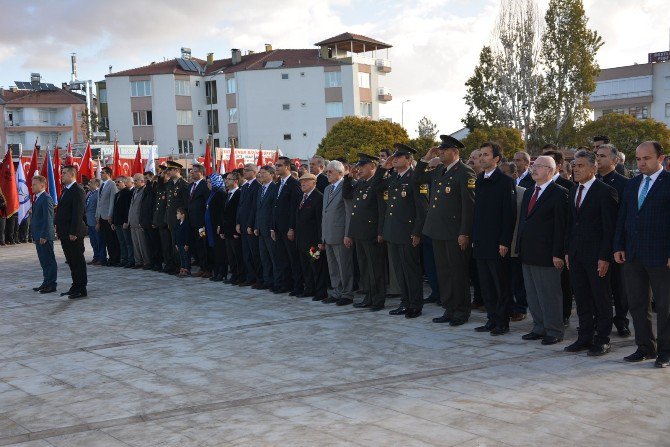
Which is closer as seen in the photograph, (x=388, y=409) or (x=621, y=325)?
(x=388, y=409)

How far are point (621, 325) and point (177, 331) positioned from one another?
524cm

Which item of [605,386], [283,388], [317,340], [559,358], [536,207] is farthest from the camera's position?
[317,340]

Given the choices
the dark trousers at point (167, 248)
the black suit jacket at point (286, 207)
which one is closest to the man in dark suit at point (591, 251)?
the black suit jacket at point (286, 207)

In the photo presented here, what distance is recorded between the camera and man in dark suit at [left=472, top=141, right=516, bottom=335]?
29.0 ft

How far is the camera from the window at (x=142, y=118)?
70.6m

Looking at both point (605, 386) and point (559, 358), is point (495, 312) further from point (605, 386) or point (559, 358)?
point (605, 386)

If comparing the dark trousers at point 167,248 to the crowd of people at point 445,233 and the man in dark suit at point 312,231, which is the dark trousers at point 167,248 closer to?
the crowd of people at point 445,233

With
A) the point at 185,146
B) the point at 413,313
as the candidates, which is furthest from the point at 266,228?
the point at 185,146

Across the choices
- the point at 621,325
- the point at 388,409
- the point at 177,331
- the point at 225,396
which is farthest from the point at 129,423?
the point at 621,325

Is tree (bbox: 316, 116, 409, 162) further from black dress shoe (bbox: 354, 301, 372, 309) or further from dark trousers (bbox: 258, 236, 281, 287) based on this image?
black dress shoe (bbox: 354, 301, 372, 309)

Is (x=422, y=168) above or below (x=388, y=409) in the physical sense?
above

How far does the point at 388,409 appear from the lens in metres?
6.05

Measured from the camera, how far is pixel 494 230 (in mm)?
8859

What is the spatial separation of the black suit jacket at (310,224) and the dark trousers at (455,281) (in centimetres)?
272
